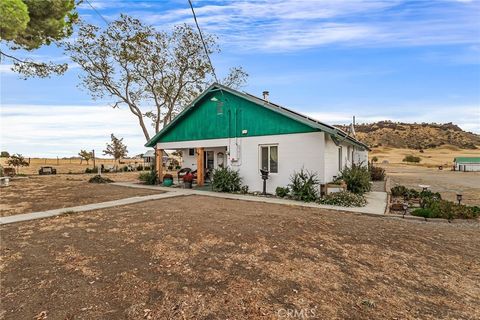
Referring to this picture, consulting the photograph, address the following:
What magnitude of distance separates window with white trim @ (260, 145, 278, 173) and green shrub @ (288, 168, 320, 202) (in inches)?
53.0

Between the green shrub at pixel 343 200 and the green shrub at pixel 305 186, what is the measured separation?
1.87 ft

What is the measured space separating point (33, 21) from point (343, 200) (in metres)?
12.9

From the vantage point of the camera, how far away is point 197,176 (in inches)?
682

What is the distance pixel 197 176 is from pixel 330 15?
452 inches

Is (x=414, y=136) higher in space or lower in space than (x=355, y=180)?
higher

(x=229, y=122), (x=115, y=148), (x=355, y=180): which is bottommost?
(x=355, y=180)

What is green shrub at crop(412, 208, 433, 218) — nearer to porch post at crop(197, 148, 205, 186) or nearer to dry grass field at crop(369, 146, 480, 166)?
porch post at crop(197, 148, 205, 186)

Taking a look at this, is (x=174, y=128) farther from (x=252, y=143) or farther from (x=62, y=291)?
(x=62, y=291)

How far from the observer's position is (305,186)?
11.8m

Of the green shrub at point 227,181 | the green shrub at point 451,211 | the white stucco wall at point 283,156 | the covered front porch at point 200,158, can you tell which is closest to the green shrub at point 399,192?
the green shrub at point 451,211

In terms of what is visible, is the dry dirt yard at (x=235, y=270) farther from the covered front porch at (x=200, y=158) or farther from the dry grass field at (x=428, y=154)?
the dry grass field at (x=428, y=154)

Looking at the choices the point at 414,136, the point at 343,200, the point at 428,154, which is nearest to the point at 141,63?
the point at 343,200

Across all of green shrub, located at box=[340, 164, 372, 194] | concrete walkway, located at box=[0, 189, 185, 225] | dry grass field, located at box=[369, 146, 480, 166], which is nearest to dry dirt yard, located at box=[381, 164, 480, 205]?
green shrub, located at box=[340, 164, 372, 194]

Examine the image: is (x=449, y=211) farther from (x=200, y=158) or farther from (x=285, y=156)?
(x=200, y=158)
